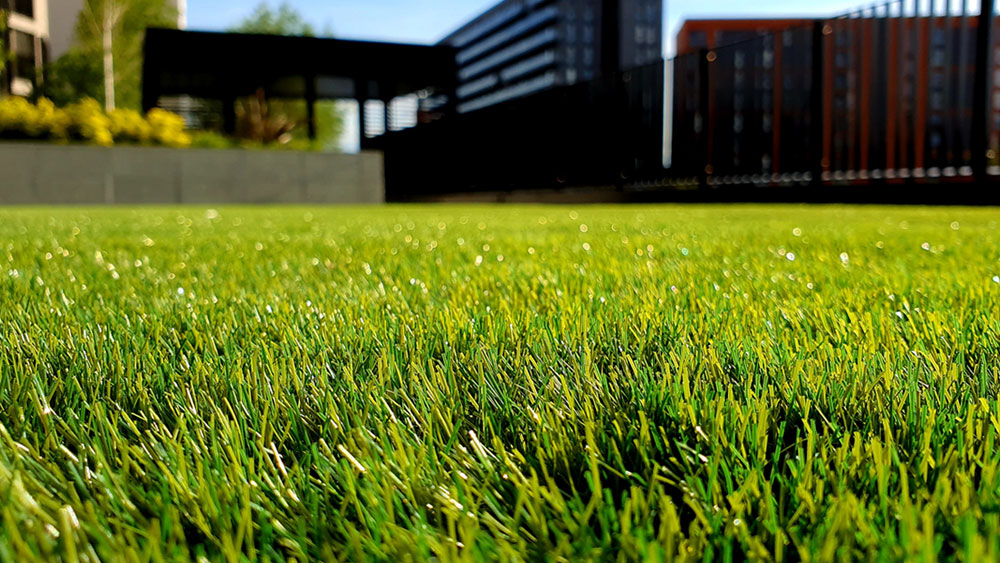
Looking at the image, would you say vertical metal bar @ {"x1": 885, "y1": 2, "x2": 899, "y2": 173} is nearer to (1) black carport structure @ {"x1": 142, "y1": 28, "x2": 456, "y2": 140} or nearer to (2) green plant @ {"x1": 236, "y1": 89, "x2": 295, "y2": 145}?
(2) green plant @ {"x1": 236, "y1": 89, "x2": 295, "y2": 145}

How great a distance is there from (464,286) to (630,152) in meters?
14.0

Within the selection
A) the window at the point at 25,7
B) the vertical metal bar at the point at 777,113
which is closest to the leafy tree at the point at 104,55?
the window at the point at 25,7

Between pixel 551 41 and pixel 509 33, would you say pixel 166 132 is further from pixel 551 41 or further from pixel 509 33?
pixel 509 33

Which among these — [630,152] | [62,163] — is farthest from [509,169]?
[62,163]

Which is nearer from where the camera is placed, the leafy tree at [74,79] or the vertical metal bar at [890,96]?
the vertical metal bar at [890,96]

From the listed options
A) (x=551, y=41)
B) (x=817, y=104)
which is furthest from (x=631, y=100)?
(x=551, y=41)

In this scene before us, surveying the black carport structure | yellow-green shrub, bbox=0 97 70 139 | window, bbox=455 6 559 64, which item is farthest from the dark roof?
window, bbox=455 6 559 64

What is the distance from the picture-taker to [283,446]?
39.0 inches

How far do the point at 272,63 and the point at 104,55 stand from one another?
14.1 meters

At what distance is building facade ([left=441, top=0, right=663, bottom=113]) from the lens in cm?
12362

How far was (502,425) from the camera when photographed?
3.48ft

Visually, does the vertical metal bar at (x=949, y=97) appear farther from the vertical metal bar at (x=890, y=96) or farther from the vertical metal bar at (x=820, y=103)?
the vertical metal bar at (x=820, y=103)

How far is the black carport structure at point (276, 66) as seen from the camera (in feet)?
78.7

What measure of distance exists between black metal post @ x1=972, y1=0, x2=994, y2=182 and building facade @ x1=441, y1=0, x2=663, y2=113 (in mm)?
112667
